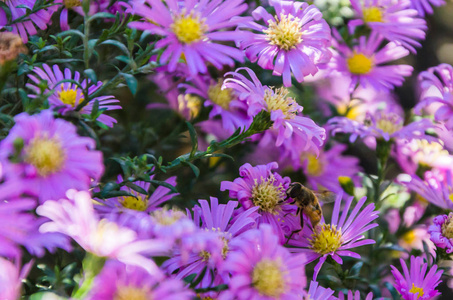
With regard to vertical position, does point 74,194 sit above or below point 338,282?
above

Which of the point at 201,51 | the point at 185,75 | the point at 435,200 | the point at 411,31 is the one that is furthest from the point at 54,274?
the point at 411,31

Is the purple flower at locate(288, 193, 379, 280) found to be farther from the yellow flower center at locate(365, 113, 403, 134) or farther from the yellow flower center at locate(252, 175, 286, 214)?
the yellow flower center at locate(365, 113, 403, 134)

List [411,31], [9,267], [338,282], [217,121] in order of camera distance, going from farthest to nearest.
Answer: [217,121]
[411,31]
[338,282]
[9,267]

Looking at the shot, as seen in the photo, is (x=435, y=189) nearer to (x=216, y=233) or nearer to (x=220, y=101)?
(x=220, y=101)

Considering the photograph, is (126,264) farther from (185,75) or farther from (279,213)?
(185,75)

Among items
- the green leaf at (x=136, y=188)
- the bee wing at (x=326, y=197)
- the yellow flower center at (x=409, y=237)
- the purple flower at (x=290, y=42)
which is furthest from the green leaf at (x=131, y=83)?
the yellow flower center at (x=409, y=237)

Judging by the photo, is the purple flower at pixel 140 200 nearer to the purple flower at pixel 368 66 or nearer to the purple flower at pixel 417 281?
the purple flower at pixel 417 281
